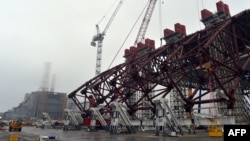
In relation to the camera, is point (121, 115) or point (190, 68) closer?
point (121, 115)

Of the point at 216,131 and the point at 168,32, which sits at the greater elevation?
the point at 168,32

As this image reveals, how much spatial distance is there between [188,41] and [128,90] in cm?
2179

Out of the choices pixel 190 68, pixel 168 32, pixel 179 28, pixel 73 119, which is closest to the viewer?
pixel 190 68

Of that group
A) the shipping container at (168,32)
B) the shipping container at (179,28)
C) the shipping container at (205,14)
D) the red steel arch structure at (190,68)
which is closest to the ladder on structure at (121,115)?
the red steel arch structure at (190,68)

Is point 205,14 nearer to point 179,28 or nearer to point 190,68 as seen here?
point 179,28

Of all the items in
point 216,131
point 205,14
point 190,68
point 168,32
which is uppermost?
point 205,14

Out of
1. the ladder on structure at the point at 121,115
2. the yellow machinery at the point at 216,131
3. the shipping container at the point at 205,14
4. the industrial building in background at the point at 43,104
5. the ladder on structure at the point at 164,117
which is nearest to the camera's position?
the yellow machinery at the point at 216,131

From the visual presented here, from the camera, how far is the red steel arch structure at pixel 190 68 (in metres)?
36.0

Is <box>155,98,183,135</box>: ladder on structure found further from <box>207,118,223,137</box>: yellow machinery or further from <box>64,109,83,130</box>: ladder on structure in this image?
<box>64,109,83,130</box>: ladder on structure

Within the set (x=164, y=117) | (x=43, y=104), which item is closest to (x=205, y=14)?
(x=164, y=117)

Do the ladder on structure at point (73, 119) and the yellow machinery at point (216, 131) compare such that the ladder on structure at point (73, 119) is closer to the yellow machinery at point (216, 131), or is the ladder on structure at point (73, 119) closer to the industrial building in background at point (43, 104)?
the yellow machinery at point (216, 131)

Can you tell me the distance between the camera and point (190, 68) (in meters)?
47.5

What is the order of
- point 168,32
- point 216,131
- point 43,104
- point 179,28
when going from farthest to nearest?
point 43,104
point 168,32
point 179,28
point 216,131

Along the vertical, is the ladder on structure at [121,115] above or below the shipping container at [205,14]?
below
